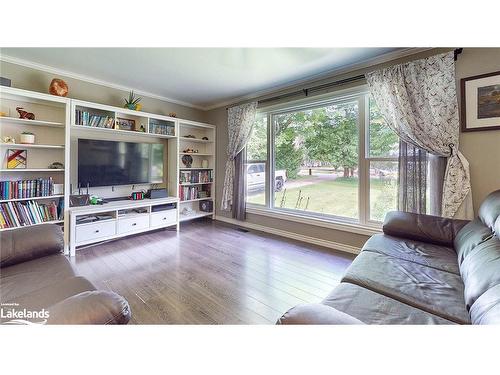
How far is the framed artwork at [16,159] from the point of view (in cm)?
239

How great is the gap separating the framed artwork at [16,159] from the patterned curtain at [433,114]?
13.5 ft

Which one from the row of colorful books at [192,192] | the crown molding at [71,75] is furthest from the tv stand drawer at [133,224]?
the crown molding at [71,75]

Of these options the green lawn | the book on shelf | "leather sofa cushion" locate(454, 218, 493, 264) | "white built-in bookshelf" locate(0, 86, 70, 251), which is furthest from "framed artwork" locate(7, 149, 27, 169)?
"leather sofa cushion" locate(454, 218, 493, 264)

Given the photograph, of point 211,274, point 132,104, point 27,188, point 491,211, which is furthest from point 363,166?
point 27,188

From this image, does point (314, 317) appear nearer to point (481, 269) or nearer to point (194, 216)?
point (481, 269)

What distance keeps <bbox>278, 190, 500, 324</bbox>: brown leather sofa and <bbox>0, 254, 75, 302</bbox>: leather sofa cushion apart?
1.25 metres

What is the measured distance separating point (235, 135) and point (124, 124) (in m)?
1.73

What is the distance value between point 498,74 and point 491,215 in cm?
134

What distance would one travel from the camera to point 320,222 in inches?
118

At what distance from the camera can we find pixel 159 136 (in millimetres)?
3600

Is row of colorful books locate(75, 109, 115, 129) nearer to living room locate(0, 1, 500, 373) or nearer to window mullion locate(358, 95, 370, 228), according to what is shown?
living room locate(0, 1, 500, 373)

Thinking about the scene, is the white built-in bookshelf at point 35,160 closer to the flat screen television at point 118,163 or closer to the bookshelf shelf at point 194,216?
the flat screen television at point 118,163

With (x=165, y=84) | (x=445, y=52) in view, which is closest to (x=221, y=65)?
(x=165, y=84)

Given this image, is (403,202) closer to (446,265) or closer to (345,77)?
(446,265)
